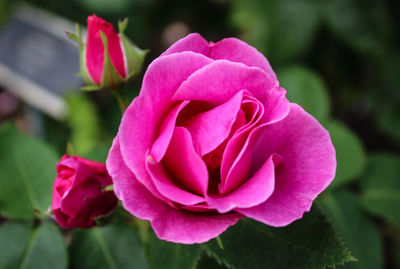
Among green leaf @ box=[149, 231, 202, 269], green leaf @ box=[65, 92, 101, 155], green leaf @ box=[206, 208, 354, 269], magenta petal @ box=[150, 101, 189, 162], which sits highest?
magenta petal @ box=[150, 101, 189, 162]

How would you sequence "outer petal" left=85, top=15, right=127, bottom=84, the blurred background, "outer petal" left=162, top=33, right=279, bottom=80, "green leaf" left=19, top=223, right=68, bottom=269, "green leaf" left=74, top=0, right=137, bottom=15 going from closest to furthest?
"outer petal" left=162, top=33, right=279, bottom=80
"outer petal" left=85, top=15, right=127, bottom=84
"green leaf" left=19, top=223, right=68, bottom=269
the blurred background
"green leaf" left=74, top=0, right=137, bottom=15

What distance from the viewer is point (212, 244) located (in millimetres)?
667

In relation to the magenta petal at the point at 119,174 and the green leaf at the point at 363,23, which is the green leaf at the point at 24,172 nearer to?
the magenta petal at the point at 119,174

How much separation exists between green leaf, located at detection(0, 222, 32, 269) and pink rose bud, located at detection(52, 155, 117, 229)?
0.90 ft

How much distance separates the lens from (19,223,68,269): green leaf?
81 centimetres

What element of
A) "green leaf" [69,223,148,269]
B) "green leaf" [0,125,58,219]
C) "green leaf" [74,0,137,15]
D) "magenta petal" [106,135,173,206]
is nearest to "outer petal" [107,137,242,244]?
"magenta petal" [106,135,173,206]

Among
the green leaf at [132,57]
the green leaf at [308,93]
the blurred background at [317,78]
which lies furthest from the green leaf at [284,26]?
the green leaf at [132,57]

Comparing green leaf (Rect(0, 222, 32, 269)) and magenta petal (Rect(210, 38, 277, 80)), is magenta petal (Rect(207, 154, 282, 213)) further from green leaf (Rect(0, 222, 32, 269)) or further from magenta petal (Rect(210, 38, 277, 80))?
green leaf (Rect(0, 222, 32, 269))

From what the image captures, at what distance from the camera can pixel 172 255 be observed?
2.46ft

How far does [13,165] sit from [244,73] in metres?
0.66

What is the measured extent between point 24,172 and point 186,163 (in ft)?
1.87

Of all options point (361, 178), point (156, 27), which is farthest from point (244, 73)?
point (156, 27)

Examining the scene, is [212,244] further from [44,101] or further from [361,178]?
[44,101]

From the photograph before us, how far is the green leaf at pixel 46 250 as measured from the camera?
81cm
